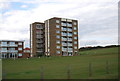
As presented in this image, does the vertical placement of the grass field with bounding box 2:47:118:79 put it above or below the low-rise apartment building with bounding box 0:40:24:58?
below

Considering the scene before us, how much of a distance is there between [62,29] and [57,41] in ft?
20.7

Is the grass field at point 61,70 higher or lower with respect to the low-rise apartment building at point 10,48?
lower

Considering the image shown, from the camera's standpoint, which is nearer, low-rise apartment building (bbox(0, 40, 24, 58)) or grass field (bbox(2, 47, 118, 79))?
grass field (bbox(2, 47, 118, 79))

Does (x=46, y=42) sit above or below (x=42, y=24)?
below

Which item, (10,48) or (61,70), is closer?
(61,70)

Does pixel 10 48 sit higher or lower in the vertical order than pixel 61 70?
higher

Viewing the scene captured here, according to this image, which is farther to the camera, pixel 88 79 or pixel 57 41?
pixel 57 41

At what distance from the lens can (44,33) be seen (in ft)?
→ 366

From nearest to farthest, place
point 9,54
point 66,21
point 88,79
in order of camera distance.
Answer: point 88,79, point 9,54, point 66,21

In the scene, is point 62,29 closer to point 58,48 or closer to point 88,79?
point 58,48

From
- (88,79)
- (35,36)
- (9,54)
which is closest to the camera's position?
(88,79)

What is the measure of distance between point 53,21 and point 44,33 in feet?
38.3

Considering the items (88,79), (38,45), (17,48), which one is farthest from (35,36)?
(88,79)

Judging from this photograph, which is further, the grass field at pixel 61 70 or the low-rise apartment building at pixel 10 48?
the low-rise apartment building at pixel 10 48
